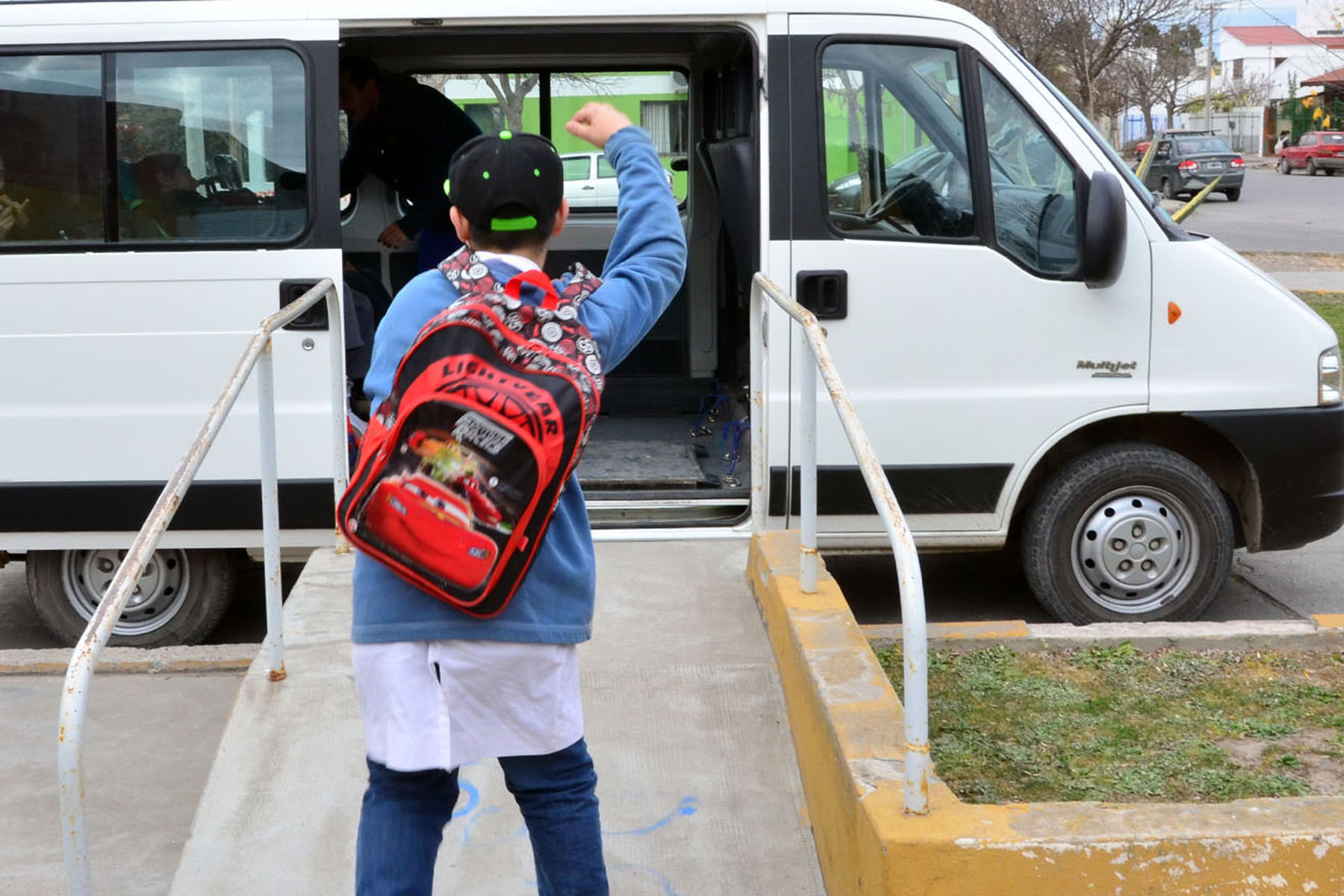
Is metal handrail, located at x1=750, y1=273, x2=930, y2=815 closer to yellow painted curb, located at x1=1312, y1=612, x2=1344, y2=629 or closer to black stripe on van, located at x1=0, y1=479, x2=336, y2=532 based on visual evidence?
black stripe on van, located at x1=0, y1=479, x2=336, y2=532

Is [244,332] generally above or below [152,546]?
above

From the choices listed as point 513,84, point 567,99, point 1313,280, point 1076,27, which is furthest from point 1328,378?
point 1076,27

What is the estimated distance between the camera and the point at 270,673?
4.16 metres

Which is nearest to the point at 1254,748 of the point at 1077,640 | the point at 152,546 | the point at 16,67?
the point at 1077,640

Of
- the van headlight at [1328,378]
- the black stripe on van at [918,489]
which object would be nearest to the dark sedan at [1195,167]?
the van headlight at [1328,378]

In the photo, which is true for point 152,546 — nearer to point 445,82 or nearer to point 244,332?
point 244,332

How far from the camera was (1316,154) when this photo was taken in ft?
152

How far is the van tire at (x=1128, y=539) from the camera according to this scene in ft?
17.6

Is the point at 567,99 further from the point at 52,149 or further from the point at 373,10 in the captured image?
the point at 52,149

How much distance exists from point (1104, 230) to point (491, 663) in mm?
3288

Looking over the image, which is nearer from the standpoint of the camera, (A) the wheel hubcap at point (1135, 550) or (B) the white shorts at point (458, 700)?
(B) the white shorts at point (458, 700)

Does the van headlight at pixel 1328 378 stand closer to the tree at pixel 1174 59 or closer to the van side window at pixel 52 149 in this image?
the van side window at pixel 52 149

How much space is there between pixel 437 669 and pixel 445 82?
5.13 metres

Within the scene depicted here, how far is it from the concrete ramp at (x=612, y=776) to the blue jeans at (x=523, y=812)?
758 millimetres
